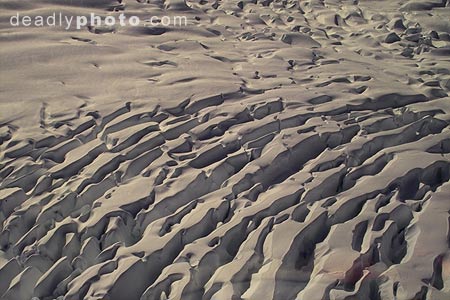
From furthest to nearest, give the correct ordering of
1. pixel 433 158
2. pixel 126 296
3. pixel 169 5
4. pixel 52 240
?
pixel 169 5 → pixel 433 158 → pixel 52 240 → pixel 126 296

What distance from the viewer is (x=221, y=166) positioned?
3750mm

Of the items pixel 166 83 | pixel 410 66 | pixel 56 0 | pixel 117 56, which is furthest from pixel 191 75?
pixel 56 0

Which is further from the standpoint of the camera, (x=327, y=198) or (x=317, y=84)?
(x=317, y=84)

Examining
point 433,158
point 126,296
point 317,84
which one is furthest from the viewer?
point 317,84

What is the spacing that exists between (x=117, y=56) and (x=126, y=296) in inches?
117

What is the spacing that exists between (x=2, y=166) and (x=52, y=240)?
2.90 feet

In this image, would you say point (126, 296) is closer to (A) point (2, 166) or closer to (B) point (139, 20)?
(A) point (2, 166)

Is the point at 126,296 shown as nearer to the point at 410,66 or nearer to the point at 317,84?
the point at 317,84

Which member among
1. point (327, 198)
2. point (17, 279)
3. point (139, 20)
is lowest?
point (17, 279)

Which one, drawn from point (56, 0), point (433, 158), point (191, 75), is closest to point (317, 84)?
point (191, 75)

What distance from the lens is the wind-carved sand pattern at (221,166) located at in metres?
2.94

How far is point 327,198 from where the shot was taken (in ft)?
11.2

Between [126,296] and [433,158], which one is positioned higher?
[433,158]

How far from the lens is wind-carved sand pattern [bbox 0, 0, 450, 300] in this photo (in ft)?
9.65
